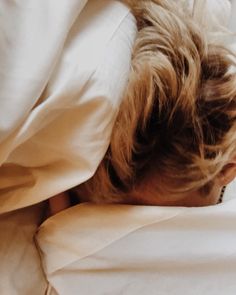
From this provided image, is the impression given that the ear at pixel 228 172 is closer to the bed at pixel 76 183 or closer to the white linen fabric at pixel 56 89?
the bed at pixel 76 183

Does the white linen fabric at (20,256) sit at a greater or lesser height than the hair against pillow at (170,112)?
lesser

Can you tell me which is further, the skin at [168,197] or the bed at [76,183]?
the skin at [168,197]

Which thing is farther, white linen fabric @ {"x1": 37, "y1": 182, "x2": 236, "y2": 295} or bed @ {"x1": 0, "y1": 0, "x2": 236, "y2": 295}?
white linen fabric @ {"x1": 37, "y1": 182, "x2": 236, "y2": 295}

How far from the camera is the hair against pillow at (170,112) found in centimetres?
56

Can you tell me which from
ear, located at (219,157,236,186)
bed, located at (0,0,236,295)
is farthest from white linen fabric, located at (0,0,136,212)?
ear, located at (219,157,236,186)

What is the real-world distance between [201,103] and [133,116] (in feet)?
0.29

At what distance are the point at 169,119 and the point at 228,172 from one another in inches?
5.1

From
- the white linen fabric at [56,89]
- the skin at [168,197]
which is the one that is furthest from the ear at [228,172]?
the white linen fabric at [56,89]

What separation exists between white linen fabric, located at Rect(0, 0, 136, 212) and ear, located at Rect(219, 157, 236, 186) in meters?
0.18

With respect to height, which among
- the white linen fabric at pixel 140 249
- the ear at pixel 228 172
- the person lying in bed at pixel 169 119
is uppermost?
the person lying in bed at pixel 169 119

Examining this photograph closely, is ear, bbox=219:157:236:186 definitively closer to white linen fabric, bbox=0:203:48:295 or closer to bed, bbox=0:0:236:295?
bed, bbox=0:0:236:295

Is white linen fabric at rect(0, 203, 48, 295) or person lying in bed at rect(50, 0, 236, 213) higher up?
person lying in bed at rect(50, 0, 236, 213)

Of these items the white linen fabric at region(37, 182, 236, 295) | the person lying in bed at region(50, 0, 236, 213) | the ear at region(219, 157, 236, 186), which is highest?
the person lying in bed at region(50, 0, 236, 213)

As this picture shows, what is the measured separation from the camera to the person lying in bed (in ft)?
1.84
